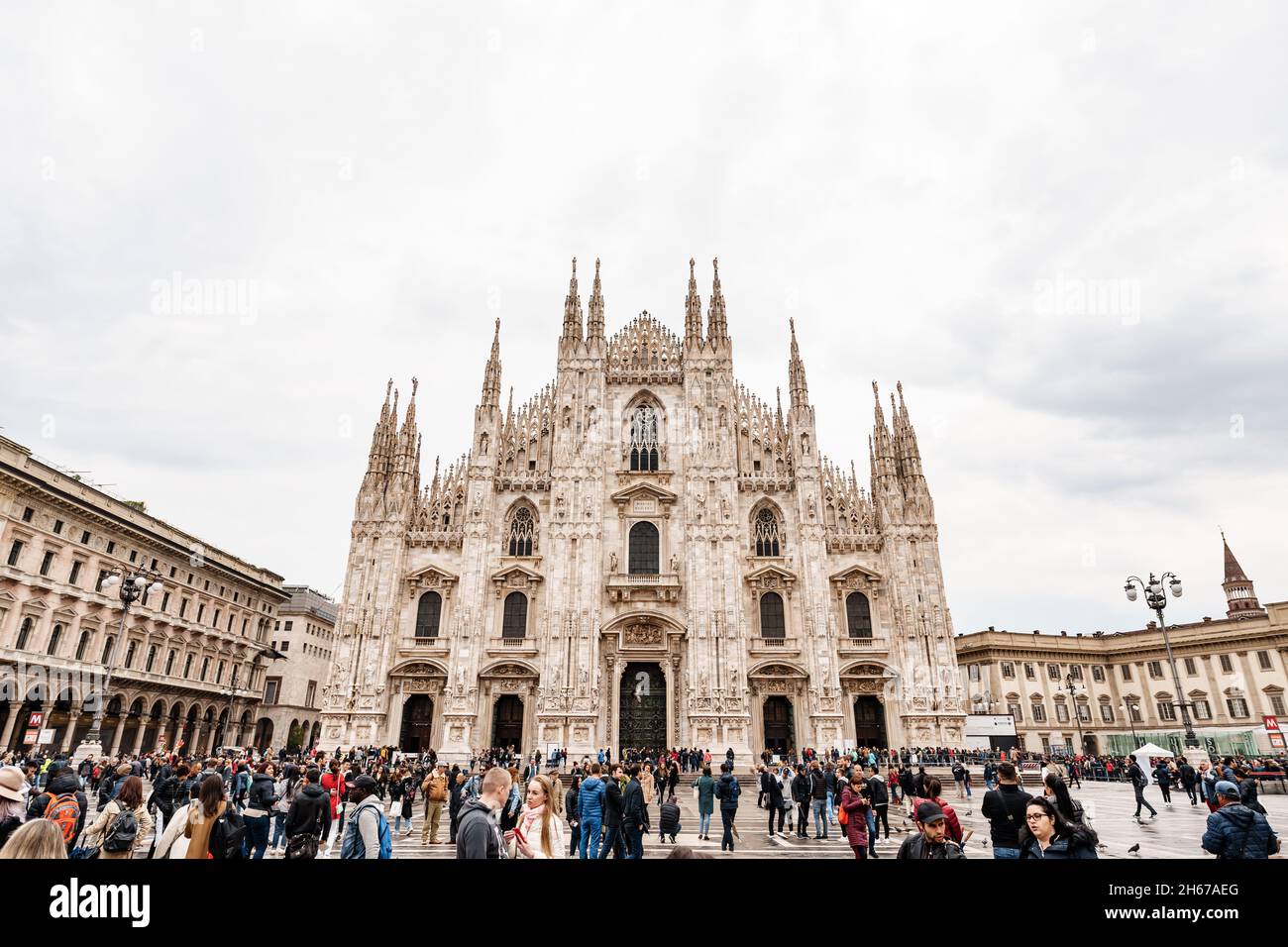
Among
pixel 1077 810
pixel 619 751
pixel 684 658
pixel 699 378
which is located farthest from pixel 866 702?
pixel 1077 810

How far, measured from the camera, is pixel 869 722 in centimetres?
3491

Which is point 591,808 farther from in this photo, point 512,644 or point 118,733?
point 118,733

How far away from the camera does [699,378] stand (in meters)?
40.5

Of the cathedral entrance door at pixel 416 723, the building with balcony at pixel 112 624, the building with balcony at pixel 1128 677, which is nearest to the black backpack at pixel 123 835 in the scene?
the building with balcony at pixel 112 624

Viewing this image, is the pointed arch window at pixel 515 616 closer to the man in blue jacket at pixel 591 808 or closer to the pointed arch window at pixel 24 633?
the pointed arch window at pixel 24 633

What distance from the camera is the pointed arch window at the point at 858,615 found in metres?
36.2

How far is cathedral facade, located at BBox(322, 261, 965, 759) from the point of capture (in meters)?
34.1

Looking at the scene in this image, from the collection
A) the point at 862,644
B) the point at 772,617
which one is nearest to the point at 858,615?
the point at 862,644

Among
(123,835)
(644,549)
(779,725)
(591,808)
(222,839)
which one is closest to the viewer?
(222,839)

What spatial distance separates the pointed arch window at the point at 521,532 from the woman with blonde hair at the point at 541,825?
105 ft

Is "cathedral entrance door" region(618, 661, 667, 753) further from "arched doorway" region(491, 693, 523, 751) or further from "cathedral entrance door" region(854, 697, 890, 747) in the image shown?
"cathedral entrance door" region(854, 697, 890, 747)

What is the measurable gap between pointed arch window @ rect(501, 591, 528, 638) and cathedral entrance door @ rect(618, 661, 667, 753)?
5778 millimetres

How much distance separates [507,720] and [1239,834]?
3241 cm
